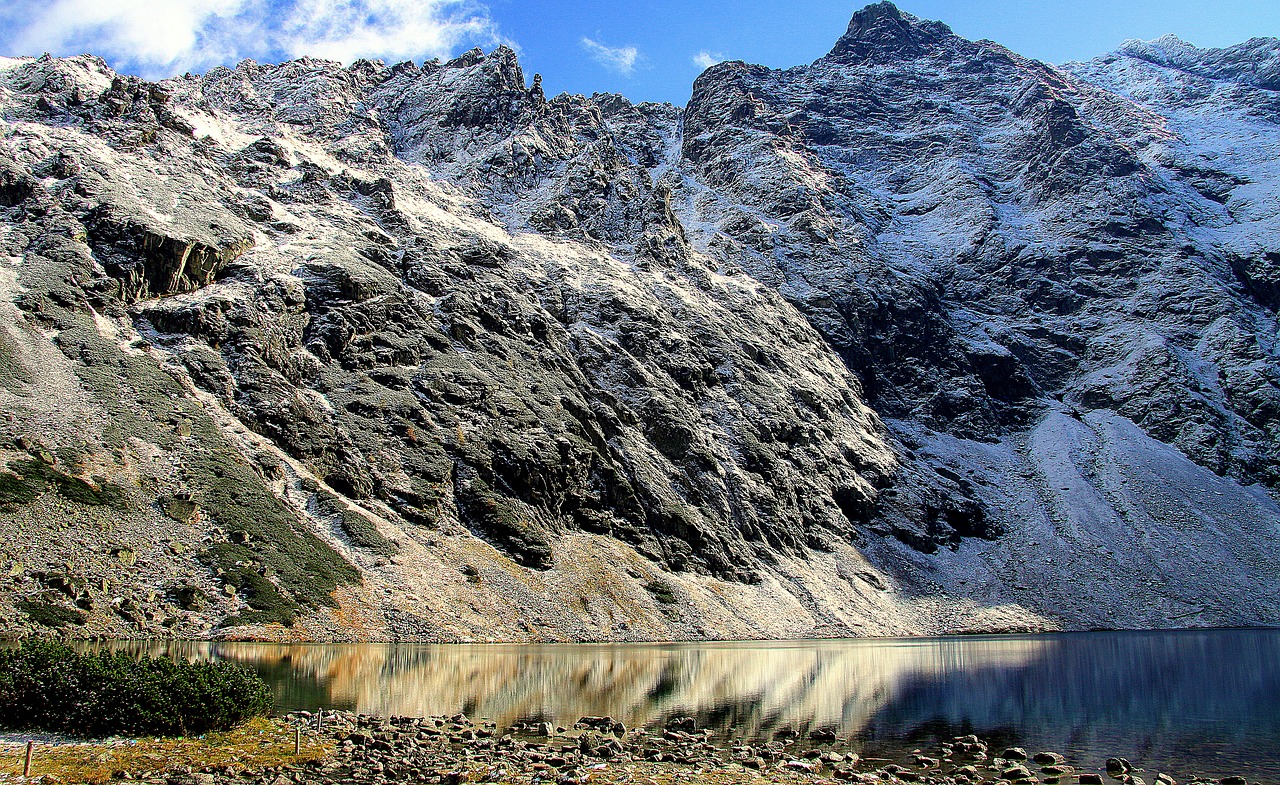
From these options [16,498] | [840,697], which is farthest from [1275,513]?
[16,498]

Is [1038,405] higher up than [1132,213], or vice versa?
[1132,213]

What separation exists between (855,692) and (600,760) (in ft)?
72.0

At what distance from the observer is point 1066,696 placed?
135 ft

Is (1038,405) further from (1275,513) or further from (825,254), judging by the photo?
(825,254)

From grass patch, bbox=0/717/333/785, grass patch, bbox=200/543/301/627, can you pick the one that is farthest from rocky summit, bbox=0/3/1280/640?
grass patch, bbox=0/717/333/785

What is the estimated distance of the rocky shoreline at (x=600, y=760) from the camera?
A: 20.0 m

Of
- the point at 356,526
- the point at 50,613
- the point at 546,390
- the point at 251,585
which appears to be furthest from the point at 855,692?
the point at 546,390

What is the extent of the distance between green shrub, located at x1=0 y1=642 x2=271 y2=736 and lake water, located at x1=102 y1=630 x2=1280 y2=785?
23.0 ft

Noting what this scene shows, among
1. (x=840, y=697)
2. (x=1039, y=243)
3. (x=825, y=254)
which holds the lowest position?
(x=840, y=697)

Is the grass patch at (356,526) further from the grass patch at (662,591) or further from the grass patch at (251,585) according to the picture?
the grass patch at (662,591)

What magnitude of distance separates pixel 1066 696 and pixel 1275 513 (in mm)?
125508

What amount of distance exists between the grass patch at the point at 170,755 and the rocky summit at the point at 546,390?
1312 inches

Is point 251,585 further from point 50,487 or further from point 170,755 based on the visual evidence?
point 170,755

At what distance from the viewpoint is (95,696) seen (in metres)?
21.8
